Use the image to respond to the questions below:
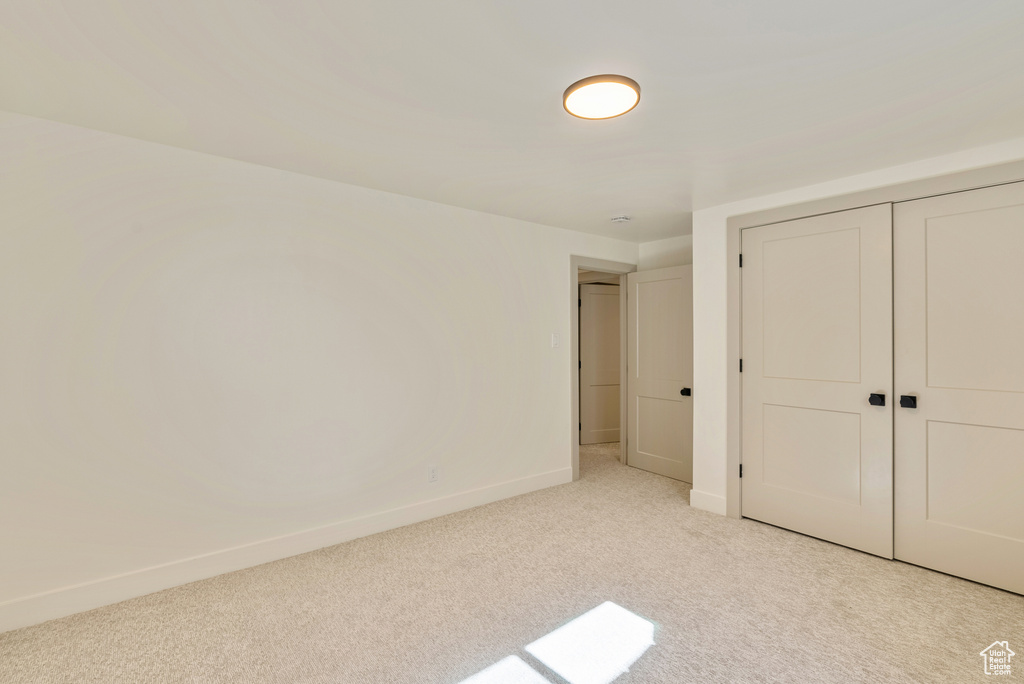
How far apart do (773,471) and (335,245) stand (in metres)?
3.39

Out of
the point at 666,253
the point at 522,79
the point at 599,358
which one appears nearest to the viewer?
the point at 522,79

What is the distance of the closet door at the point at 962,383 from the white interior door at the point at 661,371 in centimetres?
172

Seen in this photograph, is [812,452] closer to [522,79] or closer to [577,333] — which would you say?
[577,333]

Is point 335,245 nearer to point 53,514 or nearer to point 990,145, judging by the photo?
point 53,514

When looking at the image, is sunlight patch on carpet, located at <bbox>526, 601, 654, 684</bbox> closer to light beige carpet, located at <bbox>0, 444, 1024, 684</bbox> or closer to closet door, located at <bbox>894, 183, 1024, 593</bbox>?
light beige carpet, located at <bbox>0, 444, 1024, 684</bbox>

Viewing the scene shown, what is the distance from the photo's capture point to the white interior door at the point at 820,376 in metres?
2.90

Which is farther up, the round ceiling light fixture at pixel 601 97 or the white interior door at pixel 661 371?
the round ceiling light fixture at pixel 601 97

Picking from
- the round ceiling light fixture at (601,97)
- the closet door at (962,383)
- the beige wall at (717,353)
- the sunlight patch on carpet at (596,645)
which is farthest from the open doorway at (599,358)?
the round ceiling light fixture at (601,97)

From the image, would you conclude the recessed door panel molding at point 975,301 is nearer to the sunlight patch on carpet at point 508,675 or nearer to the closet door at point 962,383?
the closet door at point 962,383

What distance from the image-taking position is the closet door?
8.13 ft

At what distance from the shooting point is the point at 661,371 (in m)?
4.66

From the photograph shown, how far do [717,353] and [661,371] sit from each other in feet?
3.40

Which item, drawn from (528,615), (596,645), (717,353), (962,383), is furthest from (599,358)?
(596,645)

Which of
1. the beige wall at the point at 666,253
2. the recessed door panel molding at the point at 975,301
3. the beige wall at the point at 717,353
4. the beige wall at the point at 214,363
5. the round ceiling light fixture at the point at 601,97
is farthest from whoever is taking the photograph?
the beige wall at the point at 666,253
